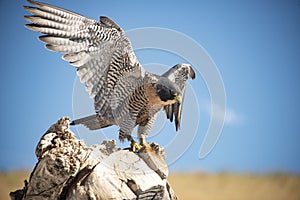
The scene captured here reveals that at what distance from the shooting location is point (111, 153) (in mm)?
2539

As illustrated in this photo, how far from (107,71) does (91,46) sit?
24 centimetres

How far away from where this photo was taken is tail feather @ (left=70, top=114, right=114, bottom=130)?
2783mm

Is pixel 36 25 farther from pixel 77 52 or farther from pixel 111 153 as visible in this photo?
pixel 111 153

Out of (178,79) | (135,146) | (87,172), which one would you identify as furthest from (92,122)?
(178,79)

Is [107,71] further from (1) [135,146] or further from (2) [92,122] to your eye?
(1) [135,146]

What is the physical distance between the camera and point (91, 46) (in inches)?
100

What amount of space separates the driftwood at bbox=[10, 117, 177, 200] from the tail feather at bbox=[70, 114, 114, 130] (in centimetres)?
25

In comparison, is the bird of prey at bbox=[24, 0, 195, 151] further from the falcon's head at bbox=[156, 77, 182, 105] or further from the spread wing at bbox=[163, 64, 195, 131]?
the spread wing at bbox=[163, 64, 195, 131]

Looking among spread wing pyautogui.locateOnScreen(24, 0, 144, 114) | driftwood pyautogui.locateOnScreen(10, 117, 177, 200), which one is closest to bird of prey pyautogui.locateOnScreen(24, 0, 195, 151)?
spread wing pyautogui.locateOnScreen(24, 0, 144, 114)

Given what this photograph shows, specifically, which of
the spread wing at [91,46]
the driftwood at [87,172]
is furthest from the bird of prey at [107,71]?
the driftwood at [87,172]

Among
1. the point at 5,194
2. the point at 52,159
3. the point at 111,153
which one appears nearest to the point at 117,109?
the point at 111,153

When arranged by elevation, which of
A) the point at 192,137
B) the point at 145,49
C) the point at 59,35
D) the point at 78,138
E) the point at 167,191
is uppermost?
the point at 59,35

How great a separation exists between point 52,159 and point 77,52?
793mm

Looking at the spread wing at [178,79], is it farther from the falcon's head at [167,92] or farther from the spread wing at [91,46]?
the spread wing at [91,46]
